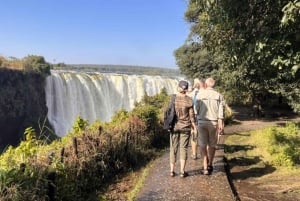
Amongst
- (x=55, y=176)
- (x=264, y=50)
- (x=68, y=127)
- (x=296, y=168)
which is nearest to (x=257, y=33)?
(x=264, y=50)

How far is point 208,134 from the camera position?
320 inches

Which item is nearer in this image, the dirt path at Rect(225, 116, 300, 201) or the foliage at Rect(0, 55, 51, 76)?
the dirt path at Rect(225, 116, 300, 201)

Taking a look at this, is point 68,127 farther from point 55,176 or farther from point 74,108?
point 55,176

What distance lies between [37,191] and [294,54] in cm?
367

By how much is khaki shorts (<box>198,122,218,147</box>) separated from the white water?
3010cm

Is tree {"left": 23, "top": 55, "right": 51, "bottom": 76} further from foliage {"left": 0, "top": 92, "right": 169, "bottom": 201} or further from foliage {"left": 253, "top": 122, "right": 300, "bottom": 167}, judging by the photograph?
foliage {"left": 0, "top": 92, "right": 169, "bottom": 201}

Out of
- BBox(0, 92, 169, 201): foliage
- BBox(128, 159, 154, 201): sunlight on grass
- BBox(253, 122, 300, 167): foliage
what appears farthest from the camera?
BBox(253, 122, 300, 167): foliage

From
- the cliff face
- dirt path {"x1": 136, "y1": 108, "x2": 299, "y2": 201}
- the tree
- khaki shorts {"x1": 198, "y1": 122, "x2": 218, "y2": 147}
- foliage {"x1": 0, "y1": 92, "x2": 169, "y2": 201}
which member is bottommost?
the cliff face

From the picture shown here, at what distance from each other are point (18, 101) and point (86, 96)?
6474 mm

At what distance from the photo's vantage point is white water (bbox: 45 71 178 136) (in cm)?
3866

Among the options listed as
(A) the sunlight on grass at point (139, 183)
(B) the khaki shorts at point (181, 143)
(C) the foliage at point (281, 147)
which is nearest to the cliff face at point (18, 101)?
(C) the foliage at point (281, 147)

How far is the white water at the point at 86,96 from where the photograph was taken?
127 ft

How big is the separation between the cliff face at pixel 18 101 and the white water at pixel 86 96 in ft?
3.44

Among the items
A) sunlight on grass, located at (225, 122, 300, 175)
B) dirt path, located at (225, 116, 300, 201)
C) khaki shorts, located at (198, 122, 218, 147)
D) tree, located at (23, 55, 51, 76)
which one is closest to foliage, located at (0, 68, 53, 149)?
tree, located at (23, 55, 51, 76)
